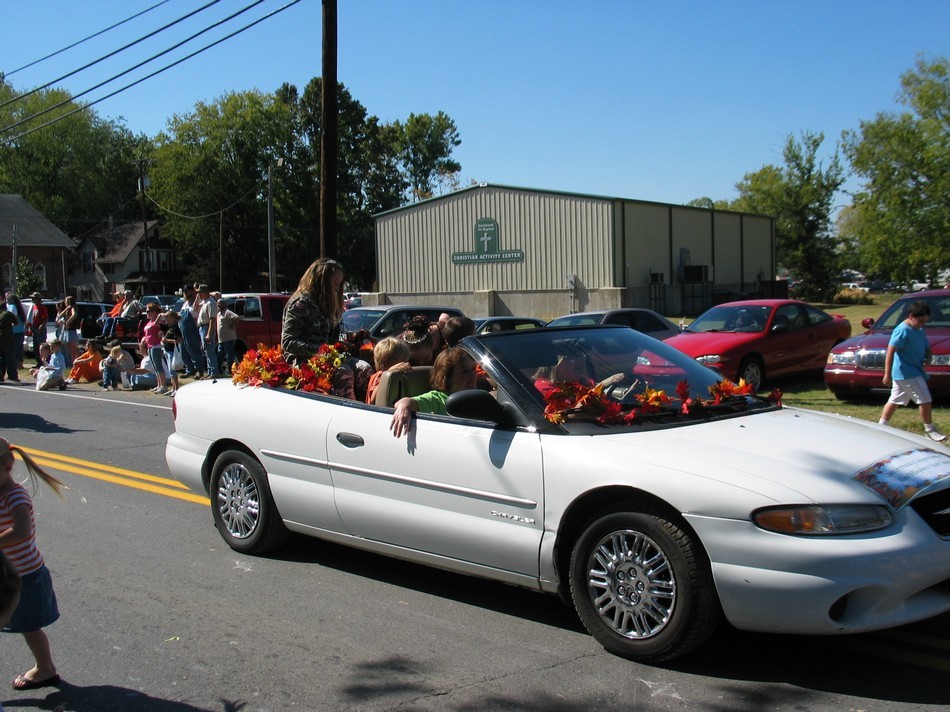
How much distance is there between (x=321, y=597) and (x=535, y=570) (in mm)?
1442

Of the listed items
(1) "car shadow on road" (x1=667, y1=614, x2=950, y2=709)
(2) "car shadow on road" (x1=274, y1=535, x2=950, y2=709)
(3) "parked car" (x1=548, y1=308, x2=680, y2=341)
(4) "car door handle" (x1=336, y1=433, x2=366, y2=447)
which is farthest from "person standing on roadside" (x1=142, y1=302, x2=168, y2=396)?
(1) "car shadow on road" (x1=667, y1=614, x2=950, y2=709)

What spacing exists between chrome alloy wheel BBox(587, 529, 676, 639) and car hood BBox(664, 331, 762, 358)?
10.1 m

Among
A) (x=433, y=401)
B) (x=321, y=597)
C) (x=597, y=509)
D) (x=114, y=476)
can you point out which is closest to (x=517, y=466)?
(x=597, y=509)

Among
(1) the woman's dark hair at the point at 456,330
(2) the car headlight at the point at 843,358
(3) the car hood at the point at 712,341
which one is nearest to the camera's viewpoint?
(1) the woman's dark hair at the point at 456,330

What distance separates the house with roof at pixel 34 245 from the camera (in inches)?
2534

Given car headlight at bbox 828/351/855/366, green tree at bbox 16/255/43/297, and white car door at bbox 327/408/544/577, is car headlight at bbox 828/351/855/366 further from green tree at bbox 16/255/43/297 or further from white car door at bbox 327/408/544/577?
green tree at bbox 16/255/43/297

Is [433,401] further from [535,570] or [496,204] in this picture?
[496,204]

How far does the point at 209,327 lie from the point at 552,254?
973 inches

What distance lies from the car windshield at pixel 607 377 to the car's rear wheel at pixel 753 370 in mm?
9138

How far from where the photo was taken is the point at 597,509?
4359 mm

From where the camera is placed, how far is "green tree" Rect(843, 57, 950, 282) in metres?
39.4

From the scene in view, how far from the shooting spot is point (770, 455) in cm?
417

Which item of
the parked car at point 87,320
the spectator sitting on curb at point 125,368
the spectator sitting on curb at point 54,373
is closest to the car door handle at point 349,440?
the spectator sitting on curb at point 125,368

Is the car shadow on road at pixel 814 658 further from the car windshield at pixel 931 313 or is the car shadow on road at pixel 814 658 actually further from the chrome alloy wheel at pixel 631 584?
the car windshield at pixel 931 313
